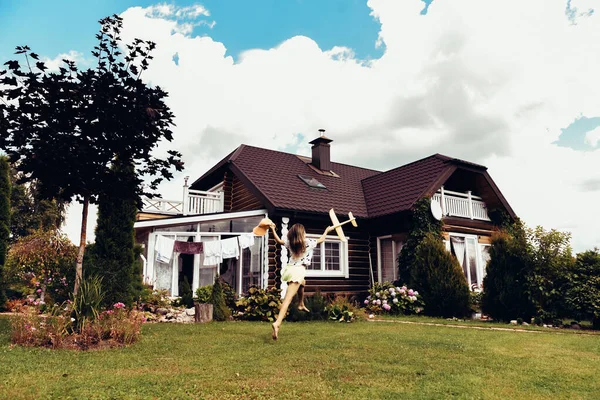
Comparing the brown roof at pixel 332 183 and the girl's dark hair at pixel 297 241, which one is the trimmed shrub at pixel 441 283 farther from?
the girl's dark hair at pixel 297 241

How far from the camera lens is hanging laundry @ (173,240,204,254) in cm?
1456

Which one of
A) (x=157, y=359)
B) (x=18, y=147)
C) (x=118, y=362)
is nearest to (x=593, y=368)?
(x=157, y=359)

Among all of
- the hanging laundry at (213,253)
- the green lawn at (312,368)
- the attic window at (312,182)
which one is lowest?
the green lawn at (312,368)

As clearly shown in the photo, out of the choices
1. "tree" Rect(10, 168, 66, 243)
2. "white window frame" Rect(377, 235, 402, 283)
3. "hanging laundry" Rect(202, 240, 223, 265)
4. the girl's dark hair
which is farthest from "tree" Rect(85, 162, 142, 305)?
"tree" Rect(10, 168, 66, 243)

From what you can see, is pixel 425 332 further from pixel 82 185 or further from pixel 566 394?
pixel 82 185

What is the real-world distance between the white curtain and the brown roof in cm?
254

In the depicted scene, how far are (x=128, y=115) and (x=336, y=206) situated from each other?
1000cm

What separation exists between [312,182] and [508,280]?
8.71m

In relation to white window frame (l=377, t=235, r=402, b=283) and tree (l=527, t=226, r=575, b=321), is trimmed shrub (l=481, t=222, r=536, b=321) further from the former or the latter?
white window frame (l=377, t=235, r=402, b=283)

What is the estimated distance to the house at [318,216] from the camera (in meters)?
15.0

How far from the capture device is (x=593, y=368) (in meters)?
5.93

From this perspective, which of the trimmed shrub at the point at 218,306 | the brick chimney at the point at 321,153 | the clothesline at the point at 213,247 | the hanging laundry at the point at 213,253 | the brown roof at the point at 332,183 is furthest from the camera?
the brick chimney at the point at 321,153

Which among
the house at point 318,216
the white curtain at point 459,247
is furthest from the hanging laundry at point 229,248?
the white curtain at point 459,247

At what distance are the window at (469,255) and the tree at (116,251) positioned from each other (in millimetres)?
11686
